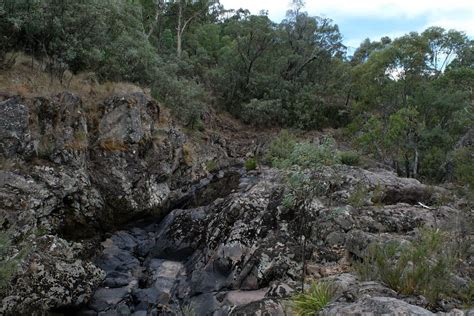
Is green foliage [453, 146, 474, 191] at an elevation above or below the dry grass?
below

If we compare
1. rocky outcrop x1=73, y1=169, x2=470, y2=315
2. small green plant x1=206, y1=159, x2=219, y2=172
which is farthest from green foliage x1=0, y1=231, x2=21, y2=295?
small green plant x1=206, y1=159, x2=219, y2=172

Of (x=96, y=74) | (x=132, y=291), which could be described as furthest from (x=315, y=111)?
(x=132, y=291)

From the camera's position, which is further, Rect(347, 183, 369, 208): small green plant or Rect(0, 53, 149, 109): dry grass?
Rect(0, 53, 149, 109): dry grass

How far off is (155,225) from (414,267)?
28.1ft

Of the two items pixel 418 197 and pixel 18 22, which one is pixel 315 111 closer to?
pixel 418 197

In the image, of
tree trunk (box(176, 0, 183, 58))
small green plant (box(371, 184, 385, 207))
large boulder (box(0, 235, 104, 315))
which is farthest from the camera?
tree trunk (box(176, 0, 183, 58))

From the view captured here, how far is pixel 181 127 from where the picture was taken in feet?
62.4

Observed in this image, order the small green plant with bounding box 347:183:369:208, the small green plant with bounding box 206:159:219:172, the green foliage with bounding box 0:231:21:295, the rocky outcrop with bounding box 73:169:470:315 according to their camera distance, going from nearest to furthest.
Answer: the green foliage with bounding box 0:231:21:295, the rocky outcrop with bounding box 73:169:470:315, the small green plant with bounding box 347:183:369:208, the small green plant with bounding box 206:159:219:172

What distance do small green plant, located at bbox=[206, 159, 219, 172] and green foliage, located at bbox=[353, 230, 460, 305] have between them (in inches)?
449

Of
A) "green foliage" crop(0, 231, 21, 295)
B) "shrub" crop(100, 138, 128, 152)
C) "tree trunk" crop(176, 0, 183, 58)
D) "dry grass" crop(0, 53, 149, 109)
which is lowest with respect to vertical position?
"green foliage" crop(0, 231, 21, 295)

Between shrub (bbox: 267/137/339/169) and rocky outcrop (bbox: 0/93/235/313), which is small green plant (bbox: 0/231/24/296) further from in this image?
shrub (bbox: 267/137/339/169)

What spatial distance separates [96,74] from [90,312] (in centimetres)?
904

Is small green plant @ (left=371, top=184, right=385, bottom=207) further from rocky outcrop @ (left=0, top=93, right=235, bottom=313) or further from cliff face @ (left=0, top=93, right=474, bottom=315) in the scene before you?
rocky outcrop @ (left=0, top=93, right=235, bottom=313)

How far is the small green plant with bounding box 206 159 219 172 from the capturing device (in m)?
17.6
